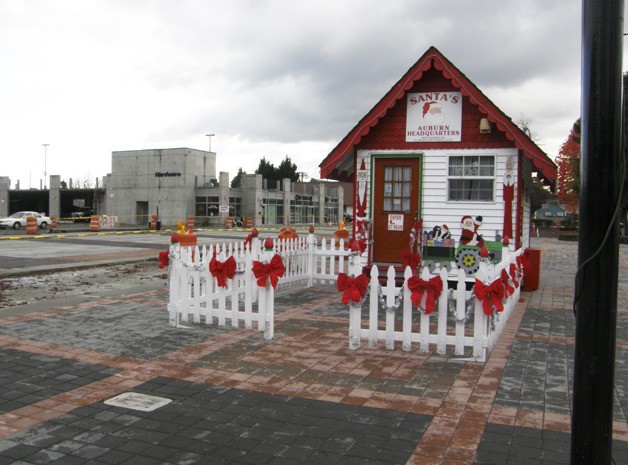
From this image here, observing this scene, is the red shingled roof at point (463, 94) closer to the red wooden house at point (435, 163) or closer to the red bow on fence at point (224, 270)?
the red wooden house at point (435, 163)

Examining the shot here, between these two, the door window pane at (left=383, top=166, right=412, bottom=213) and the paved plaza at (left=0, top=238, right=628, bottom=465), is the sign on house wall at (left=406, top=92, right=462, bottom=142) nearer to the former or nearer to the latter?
the door window pane at (left=383, top=166, right=412, bottom=213)

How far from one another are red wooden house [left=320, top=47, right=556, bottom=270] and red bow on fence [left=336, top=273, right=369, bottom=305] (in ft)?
14.7

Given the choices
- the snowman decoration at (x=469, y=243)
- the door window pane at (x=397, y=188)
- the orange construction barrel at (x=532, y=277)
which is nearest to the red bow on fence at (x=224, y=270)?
the door window pane at (x=397, y=188)

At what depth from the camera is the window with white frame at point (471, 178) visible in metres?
11.7

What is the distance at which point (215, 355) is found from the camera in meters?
6.64

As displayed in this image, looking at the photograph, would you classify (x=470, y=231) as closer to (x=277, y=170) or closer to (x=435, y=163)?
(x=435, y=163)

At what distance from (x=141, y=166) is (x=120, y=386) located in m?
53.9

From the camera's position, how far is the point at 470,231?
1159 centimetres

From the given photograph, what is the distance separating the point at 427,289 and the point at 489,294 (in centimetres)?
71

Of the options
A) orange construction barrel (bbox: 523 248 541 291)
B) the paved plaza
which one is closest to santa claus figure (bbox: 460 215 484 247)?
orange construction barrel (bbox: 523 248 541 291)

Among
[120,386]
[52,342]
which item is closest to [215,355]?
[120,386]

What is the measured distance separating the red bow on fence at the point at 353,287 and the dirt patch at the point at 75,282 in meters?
6.57

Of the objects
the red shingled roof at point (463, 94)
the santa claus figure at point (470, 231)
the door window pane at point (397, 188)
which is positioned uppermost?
the red shingled roof at point (463, 94)

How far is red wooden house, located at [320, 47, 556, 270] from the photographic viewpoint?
448 inches
